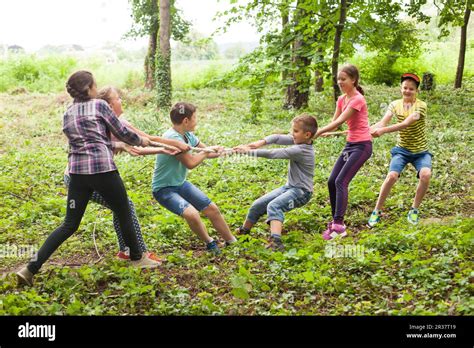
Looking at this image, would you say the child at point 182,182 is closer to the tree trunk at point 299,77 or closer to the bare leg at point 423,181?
the bare leg at point 423,181

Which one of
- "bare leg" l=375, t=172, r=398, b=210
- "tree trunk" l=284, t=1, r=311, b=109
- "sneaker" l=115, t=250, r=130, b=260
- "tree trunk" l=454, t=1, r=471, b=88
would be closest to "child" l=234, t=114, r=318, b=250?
"bare leg" l=375, t=172, r=398, b=210

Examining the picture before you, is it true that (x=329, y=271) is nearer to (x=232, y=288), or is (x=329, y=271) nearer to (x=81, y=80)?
(x=232, y=288)

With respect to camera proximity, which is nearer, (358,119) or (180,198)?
(180,198)

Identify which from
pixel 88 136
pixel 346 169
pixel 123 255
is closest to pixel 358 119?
pixel 346 169

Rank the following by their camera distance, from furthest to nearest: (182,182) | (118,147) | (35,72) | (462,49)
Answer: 1. (35,72)
2. (462,49)
3. (182,182)
4. (118,147)

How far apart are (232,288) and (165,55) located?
1384 centimetres

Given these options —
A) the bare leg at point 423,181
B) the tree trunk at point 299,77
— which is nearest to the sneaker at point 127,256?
the bare leg at point 423,181

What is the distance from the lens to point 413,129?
6.85 m

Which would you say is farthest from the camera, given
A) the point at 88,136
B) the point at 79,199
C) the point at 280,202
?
the point at 280,202

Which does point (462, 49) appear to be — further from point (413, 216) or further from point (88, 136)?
point (88, 136)

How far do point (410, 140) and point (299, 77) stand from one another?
5.65m

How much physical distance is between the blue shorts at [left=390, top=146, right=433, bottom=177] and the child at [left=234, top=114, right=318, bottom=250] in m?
1.22
